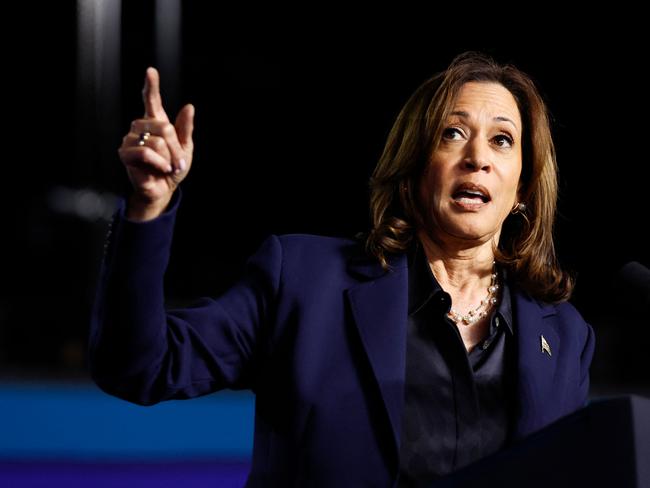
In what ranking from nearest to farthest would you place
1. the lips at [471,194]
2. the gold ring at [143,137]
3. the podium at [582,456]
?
the podium at [582,456] < the gold ring at [143,137] < the lips at [471,194]

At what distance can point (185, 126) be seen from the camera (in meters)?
0.72

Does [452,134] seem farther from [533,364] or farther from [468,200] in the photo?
[533,364]

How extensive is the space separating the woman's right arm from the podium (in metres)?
0.33

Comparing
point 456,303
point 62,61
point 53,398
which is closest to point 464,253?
point 456,303

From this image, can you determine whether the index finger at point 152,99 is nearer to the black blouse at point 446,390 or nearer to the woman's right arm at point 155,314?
the woman's right arm at point 155,314

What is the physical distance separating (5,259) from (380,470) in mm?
4344

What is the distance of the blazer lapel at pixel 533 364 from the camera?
0.90 metres

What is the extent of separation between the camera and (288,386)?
2.92 ft

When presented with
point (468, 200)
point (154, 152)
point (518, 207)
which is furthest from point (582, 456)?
point (518, 207)

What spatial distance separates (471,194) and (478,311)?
4.9 inches

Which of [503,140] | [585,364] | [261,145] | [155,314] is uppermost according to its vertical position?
[503,140]

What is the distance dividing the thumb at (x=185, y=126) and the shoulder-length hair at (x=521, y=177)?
12.7 inches

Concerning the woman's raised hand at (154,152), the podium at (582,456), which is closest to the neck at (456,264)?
the woman's raised hand at (154,152)

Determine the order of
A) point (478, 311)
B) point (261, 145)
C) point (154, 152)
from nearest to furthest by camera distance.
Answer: point (154, 152) → point (478, 311) → point (261, 145)
